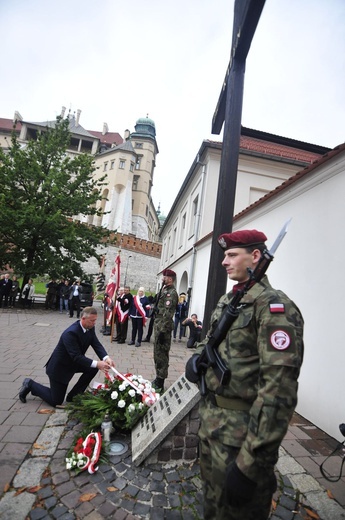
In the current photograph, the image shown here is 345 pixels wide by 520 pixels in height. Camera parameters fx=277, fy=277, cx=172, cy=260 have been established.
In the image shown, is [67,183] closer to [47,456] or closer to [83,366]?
[83,366]

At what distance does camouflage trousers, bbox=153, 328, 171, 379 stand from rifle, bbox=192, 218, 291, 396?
10.5 ft

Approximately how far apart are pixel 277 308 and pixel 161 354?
12.3 ft

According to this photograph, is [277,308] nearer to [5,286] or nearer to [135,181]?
[5,286]

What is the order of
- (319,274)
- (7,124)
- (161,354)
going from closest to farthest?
1. (319,274)
2. (161,354)
3. (7,124)

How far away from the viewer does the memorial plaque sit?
2641 mm

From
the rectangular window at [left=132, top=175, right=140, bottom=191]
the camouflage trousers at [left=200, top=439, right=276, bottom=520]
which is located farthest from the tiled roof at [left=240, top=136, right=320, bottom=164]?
the rectangular window at [left=132, top=175, right=140, bottom=191]

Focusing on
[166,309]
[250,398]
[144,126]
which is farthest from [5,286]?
[144,126]

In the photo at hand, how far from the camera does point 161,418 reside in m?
2.82

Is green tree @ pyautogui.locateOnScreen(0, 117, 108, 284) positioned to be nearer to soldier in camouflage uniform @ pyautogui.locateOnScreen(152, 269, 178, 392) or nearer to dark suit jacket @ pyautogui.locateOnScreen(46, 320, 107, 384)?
soldier in camouflage uniform @ pyautogui.locateOnScreen(152, 269, 178, 392)

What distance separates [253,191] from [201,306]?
22.0 feet

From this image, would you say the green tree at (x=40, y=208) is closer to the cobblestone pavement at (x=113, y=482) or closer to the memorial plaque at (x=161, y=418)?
the cobblestone pavement at (x=113, y=482)

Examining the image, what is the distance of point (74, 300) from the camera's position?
15.0 meters

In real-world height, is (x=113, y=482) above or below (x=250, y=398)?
below

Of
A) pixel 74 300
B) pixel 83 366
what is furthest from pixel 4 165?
pixel 83 366
